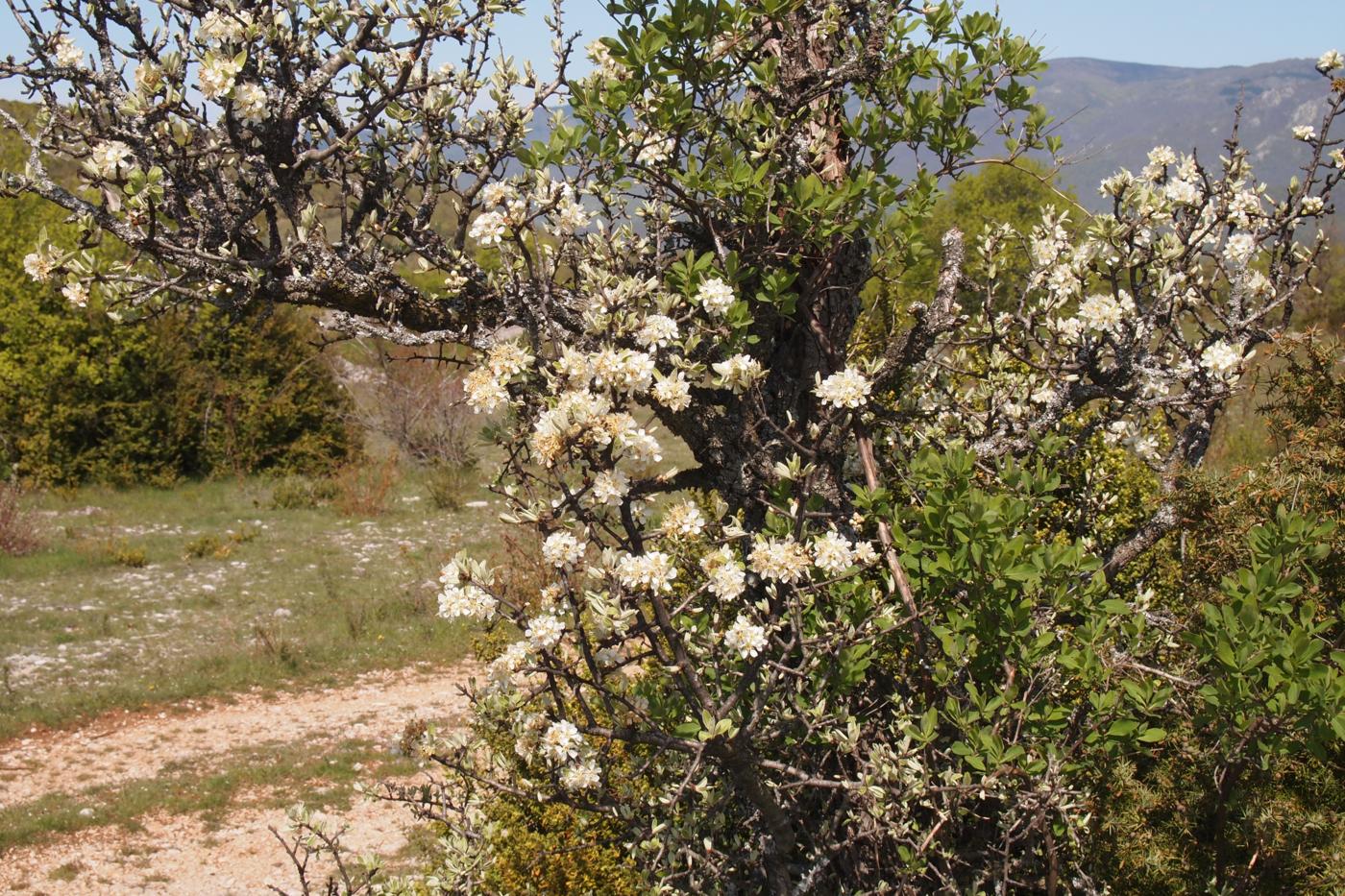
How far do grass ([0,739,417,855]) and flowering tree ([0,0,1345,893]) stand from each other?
414 cm

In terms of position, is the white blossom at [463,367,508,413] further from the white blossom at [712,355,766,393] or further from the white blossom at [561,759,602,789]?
the white blossom at [561,759,602,789]

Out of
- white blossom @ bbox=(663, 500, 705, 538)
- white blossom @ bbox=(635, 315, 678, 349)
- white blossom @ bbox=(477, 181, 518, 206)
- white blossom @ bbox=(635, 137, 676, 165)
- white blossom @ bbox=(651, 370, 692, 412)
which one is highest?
white blossom @ bbox=(635, 137, 676, 165)

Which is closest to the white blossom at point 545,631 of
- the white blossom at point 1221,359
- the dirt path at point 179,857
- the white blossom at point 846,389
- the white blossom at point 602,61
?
the white blossom at point 846,389

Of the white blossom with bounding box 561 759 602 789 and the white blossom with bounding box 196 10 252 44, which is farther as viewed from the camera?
the white blossom with bounding box 196 10 252 44

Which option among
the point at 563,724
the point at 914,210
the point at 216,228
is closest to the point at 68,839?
the point at 216,228

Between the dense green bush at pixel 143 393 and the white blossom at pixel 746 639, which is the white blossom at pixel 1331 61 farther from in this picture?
the dense green bush at pixel 143 393

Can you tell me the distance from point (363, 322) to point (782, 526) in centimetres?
143

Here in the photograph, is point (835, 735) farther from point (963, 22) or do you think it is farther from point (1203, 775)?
point (963, 22)

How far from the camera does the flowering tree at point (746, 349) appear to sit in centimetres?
239

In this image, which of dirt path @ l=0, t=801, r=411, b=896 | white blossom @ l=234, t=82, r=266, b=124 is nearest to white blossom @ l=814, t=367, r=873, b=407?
white blossom @ l=234, t=82, r=266, b=124

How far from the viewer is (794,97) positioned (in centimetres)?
290

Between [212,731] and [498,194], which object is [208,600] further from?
[498,194]

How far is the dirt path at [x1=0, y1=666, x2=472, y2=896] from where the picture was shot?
596 cm

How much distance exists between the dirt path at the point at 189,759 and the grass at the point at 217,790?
0.11 meters
